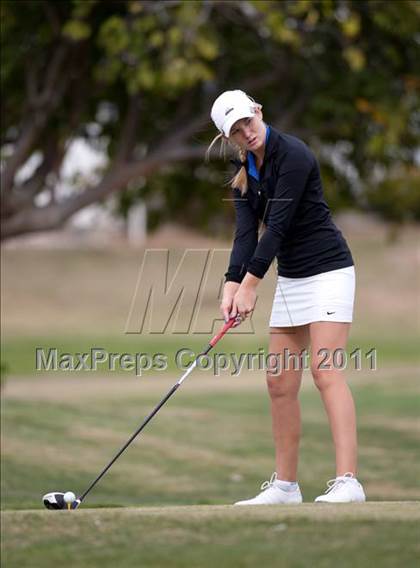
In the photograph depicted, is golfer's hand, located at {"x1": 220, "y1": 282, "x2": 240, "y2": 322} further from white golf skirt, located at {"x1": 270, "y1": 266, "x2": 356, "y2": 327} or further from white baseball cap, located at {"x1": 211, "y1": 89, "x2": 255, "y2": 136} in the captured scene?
white baseball cap, located at {"x1": 211, "y1": 89, "x2": 255, "y2": 136}

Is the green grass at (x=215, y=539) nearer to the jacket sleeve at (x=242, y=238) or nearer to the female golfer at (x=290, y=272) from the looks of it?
the female golfer at (x=290, y=272)

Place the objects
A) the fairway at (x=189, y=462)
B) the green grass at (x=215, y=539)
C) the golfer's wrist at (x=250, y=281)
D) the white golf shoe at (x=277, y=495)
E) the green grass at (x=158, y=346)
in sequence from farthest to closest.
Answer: the green grass at (x=158, y=346), the white golf shoe at (x=277, y=495), the golfer's wrist at (x=250, y=281), the fairway at (x=189, y=462), the green grass at (x=215, y=539)

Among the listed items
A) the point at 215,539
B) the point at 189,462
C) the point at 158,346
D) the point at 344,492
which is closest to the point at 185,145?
the point at 189,462

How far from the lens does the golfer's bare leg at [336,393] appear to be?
21.6 feet

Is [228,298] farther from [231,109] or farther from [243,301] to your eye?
[231,109]

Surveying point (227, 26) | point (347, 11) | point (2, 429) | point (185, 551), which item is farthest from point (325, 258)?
point (227, 26)

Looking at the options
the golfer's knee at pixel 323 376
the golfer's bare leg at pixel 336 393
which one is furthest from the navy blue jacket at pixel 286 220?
the golfer's knee at pixel 323 376

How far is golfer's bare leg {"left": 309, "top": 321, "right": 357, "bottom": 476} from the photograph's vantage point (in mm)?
6570

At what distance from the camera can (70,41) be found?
13969mm

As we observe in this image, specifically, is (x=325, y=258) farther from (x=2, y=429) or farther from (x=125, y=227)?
(x=125, y=227)

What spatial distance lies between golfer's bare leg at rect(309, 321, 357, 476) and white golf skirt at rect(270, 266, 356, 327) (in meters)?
0.06

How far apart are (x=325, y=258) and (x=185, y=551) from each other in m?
2.15

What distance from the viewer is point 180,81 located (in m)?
12.9

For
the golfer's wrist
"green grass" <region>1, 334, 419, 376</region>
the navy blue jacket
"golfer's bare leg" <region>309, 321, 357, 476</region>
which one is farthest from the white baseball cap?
"green grass" <region>1, 334, 419, 376</region>
